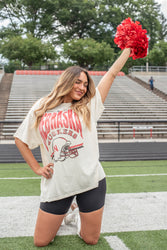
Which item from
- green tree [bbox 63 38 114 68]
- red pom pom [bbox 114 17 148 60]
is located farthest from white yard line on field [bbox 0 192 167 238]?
green tree [bbox 63 38 114 68]

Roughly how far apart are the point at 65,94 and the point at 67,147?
1.55 feet

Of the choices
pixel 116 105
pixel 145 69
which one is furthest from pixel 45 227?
pixel 145 69

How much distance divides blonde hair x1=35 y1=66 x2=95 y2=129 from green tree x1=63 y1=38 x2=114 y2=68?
35921 millimetres

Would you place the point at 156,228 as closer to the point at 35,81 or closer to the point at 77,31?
the point at 35,81

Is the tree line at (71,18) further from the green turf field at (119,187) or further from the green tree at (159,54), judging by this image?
the green turf field at (119,187)

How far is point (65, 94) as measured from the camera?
2535 mm

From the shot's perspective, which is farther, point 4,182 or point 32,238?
point 4,182

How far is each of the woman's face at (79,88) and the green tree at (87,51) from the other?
118 feet

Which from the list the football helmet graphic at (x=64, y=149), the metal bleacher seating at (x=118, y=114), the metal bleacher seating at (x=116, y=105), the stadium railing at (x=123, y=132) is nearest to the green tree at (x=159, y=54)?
the metal bleacher seating at (x=118, y=114)

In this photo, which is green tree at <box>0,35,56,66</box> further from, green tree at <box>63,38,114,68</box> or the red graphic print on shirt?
the red graphic print on shirt

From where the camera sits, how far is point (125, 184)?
207 inches

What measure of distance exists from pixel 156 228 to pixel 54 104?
5.92 ft

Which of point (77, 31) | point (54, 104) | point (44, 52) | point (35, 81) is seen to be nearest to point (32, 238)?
point (54, 104)

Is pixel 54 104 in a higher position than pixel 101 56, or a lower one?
lower
